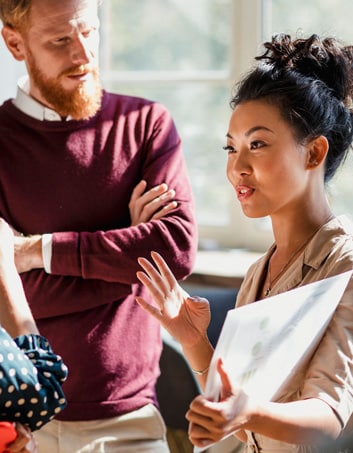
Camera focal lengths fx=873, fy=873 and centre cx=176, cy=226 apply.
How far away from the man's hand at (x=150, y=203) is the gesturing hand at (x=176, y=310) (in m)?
0.49

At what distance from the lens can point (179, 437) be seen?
2.96 m

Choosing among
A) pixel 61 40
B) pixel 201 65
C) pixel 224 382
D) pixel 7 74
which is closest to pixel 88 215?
pixel 61 40

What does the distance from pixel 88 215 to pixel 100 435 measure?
20.5 inches

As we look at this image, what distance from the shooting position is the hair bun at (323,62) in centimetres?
163

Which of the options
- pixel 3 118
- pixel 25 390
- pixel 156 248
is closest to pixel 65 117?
pixel 3 118

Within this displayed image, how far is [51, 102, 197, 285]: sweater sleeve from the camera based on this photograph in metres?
2.00

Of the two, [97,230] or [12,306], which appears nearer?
[12,306]

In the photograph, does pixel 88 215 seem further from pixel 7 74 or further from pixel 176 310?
pixel 7 74

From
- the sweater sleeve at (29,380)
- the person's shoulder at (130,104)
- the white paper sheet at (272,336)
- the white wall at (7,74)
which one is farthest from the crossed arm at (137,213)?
the white wall at (7,74)

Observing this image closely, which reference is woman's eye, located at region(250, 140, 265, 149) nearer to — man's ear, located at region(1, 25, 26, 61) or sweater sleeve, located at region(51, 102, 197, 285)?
sweater sleeve, located at region(51, 102, 197, 285)

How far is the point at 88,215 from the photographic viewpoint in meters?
2.10

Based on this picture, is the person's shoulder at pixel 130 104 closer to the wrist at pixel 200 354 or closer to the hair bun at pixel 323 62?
the hair bun at pixel 323 62

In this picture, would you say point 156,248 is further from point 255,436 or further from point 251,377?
point 251,377

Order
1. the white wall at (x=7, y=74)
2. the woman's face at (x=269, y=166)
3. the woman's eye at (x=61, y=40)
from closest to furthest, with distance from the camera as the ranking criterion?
the woman's face at (x=269, y=166), the woman's eye at (x=61, y=40), the white wall at (x=7, y=74)
